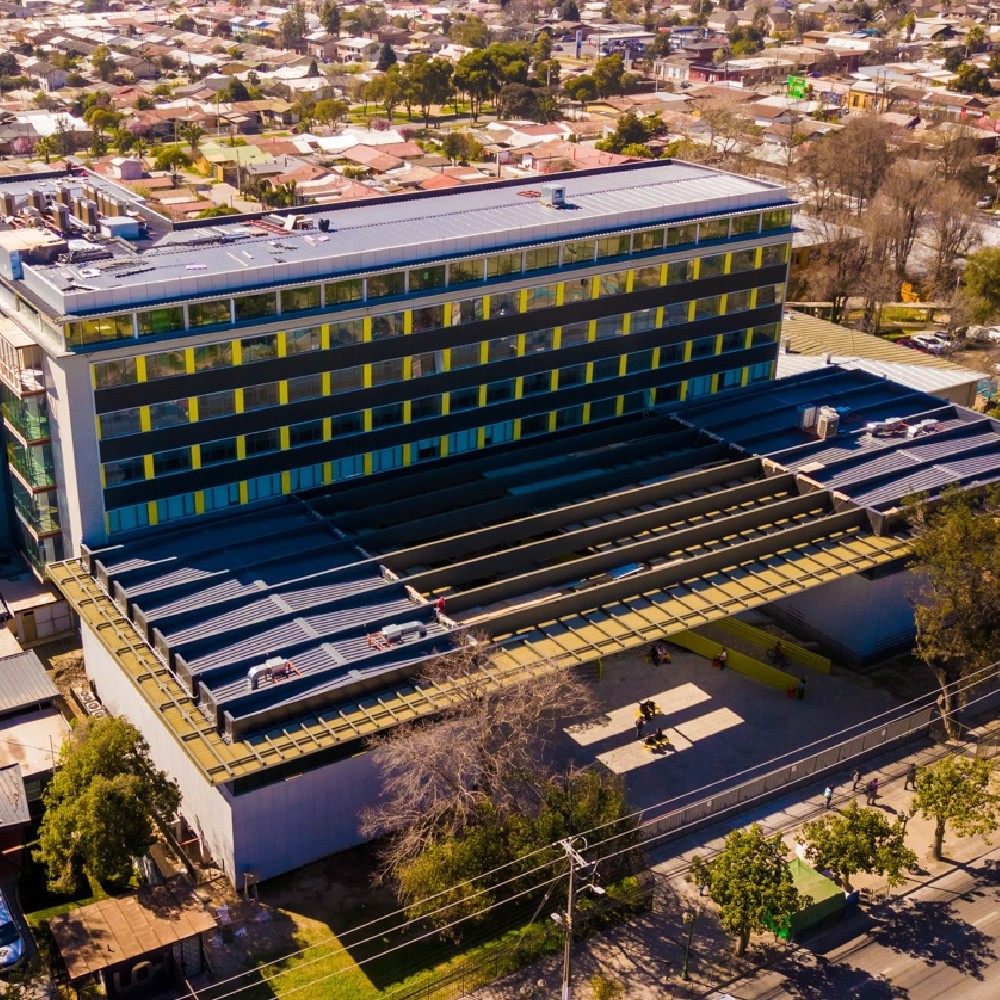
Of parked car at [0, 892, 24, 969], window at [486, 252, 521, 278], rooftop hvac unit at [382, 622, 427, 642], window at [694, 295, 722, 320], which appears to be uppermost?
window at [486, 252, 521, 278]

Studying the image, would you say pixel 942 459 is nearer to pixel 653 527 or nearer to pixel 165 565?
pixel 653 527

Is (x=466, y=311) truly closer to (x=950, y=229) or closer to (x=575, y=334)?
(x=575, y=334)

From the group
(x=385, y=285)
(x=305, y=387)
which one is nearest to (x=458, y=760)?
(x=305, y=387)

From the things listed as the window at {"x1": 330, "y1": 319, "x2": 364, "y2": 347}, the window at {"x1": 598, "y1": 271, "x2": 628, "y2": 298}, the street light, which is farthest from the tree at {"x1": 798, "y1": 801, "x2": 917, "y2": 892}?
→ the window at {"x1": 598, "y1": 271, "x2": 628, "y2": 298}

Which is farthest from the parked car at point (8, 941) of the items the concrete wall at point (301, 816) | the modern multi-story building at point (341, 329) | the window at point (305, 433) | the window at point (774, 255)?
the window at point (774, 255)

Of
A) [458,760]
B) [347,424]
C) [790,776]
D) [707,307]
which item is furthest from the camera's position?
[707,307]

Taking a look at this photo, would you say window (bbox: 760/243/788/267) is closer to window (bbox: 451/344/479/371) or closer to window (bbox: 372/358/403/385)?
window (bbox: 451/344/479/371)
